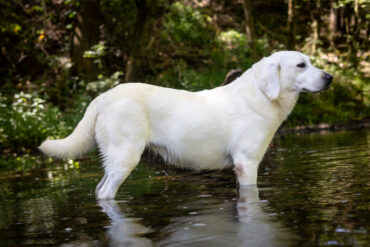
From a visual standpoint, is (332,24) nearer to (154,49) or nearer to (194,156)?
(154,49)

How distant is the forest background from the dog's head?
9.04 m

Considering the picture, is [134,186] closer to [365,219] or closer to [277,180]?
[277,180]

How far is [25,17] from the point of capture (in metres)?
17.9

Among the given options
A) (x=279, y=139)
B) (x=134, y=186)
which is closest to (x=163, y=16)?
(x=279, y=139)

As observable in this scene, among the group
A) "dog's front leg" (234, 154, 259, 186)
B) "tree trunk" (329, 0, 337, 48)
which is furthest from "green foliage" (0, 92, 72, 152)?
"tree trunk" (329, 0, 337, 48)

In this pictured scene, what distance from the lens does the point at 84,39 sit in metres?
16.5

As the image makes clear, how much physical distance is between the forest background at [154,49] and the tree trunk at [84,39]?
0.03 metres

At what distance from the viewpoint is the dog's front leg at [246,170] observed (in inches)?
219

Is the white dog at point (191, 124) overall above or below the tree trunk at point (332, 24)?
below

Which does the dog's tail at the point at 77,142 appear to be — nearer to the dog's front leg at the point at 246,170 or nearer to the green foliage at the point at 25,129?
the dog's front leg at the point at 246,170

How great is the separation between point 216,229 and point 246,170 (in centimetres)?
186

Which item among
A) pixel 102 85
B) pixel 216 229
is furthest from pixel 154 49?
pixel 216 229

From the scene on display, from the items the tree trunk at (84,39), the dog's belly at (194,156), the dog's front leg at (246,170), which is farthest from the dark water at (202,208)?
the tree trunk at (84,39)

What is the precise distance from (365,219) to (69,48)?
15.3m
